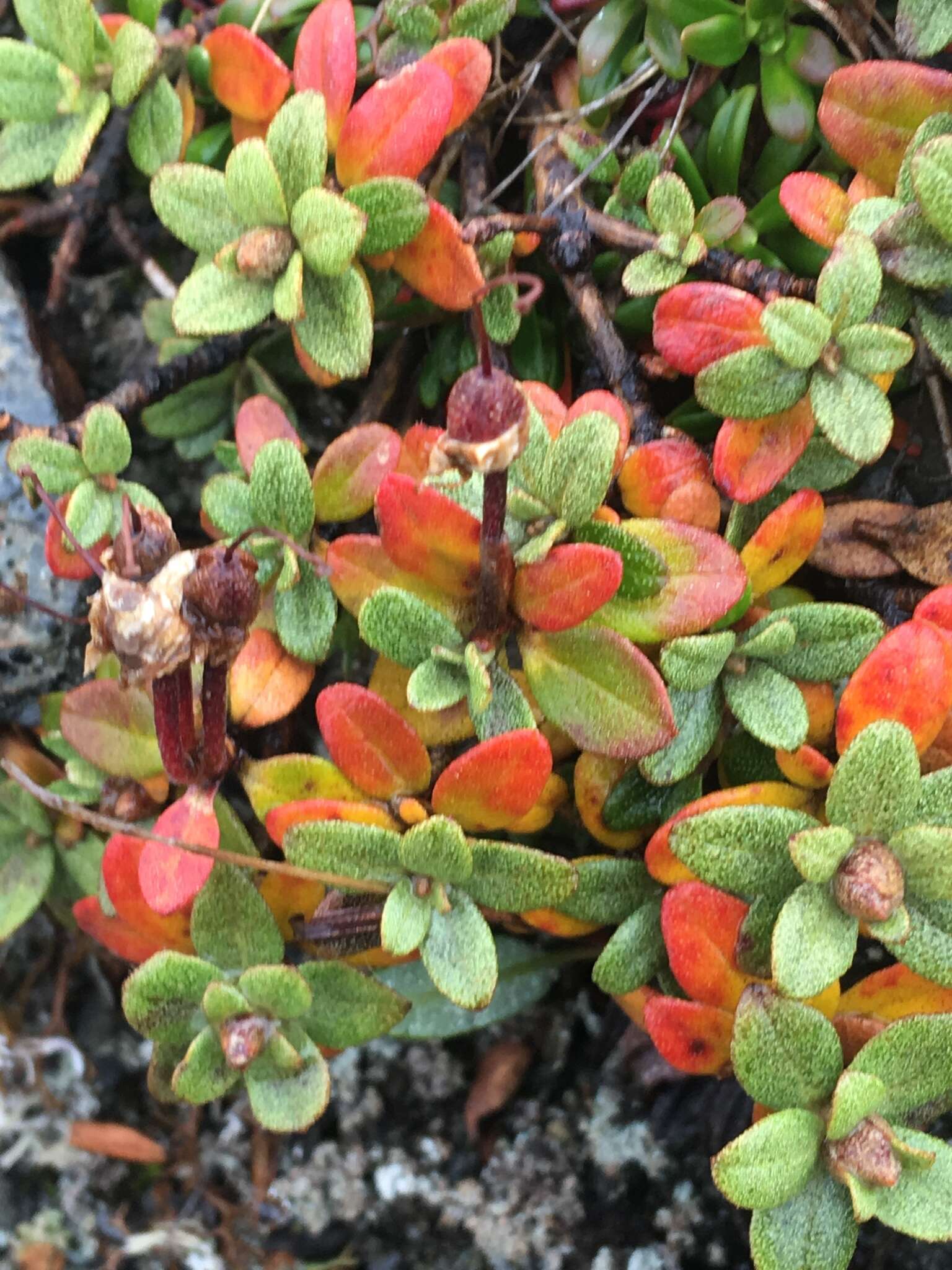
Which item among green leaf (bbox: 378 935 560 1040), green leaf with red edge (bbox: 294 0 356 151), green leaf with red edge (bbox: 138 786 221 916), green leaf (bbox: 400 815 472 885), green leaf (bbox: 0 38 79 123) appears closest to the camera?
green leaf (bbox: 400 815 472 885)

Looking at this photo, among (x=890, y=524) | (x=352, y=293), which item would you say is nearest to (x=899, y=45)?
(x=890, y=524)

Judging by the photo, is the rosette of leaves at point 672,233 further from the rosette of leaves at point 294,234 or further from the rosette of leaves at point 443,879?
the rosette of leaves at point 443,879

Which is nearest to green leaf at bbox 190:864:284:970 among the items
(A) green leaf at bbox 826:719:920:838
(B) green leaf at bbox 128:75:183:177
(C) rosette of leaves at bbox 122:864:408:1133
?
(C) rosette of leaves at bbox 122:864:408:1133

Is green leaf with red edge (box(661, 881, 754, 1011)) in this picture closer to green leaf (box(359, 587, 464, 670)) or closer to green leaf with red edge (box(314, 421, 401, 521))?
green leaf (box(359, 587, 464, 670))

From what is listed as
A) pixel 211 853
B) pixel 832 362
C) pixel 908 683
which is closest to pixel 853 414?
pixel 832 362

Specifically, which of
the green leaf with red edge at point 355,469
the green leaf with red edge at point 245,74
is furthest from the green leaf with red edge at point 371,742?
the green leaf with red edge at point 245,74
